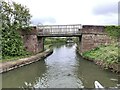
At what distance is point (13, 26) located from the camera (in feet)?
76.7

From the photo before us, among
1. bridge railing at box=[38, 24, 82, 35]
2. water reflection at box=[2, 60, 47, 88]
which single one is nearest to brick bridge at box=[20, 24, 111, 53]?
bridge railing at box=[38, 24, 82, 35]

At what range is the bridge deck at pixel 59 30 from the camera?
23.9 m

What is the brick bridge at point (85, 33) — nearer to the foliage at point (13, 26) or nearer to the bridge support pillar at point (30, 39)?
the bridge support pillar at point (30, 39)

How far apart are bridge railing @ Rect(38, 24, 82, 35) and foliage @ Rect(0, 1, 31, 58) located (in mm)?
1953

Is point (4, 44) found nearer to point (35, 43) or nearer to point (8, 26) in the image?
point (8, 26)

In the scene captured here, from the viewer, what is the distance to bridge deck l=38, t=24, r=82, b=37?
78.4 feet

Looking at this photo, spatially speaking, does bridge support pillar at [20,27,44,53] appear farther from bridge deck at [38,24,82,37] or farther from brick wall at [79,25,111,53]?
brick wall at [79,25,111,53]

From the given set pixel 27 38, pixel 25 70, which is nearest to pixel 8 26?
pixel 27 38

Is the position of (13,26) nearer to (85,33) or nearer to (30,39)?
(30,39)

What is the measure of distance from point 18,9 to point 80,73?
11.8 m

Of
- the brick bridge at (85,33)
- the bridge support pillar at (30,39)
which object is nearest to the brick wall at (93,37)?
the brick bridge at (85,33)

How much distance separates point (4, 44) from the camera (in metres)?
21.0

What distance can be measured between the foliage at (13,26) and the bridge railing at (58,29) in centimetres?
195

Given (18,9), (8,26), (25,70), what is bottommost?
(25,70)
